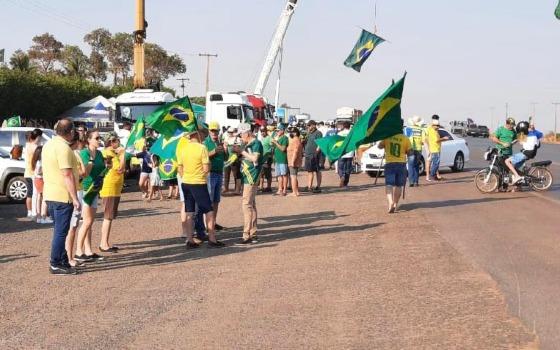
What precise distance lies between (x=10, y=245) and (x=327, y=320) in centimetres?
652

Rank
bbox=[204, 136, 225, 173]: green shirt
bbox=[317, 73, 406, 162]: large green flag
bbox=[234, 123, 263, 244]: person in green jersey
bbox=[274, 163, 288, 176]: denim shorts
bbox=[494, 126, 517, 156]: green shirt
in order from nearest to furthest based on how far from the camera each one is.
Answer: bbox=[234, 123, 263, 244]: person in green jersey < bbox=[204, 136, 225, 173]: green shirt < bbox=[317, 73, 406, 162]: large green flag < bbox=[494, 126, 517, 156]: green shirt < bbox=[274, 163, 288, 176]: denim shorts

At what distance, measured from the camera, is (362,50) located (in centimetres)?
2767

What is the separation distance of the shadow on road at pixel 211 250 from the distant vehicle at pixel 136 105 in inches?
→ 609

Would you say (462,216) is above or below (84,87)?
below

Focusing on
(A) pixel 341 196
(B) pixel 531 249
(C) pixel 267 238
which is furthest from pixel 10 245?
A: (A) pixel 341 196

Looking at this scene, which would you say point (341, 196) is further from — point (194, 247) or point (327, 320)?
point (327, 320)

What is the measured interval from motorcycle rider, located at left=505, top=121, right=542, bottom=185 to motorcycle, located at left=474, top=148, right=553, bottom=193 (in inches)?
5.7

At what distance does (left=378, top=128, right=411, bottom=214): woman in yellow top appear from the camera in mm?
14797

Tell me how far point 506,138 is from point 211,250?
10529 millimetres

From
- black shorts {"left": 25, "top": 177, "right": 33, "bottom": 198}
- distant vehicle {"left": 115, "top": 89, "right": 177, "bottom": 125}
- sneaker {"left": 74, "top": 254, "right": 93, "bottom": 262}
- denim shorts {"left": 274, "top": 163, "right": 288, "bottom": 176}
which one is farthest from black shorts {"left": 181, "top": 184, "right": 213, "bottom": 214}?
distant vehicle {"left": 115, "top": 89, "right": 177, "bottom": 125}

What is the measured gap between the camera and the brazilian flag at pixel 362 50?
27297mm

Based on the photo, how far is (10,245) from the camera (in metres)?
11.5

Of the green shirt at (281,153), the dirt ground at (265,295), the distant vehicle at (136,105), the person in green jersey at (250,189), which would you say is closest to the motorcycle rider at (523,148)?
the green shirt at (281,153)

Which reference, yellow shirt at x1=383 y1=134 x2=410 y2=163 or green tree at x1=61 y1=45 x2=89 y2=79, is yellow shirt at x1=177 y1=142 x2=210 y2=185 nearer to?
yellow shirt at x1=383 y1=134 x2=410 y2=163
